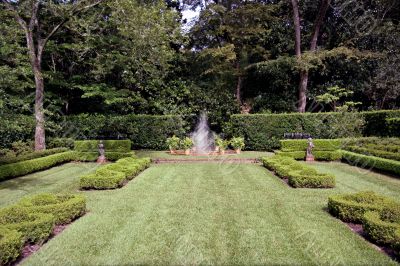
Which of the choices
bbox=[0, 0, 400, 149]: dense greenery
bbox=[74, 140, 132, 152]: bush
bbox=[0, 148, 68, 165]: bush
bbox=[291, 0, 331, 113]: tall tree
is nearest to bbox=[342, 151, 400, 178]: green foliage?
bbox=[0, 0, 400, 149]: dense greenery

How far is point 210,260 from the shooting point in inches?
208

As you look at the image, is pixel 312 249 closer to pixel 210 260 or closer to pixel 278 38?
pixel 210 260

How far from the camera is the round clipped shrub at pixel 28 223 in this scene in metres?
5.93

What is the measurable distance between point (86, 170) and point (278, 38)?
62.6ft

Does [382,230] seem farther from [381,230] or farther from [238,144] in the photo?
[238,144]

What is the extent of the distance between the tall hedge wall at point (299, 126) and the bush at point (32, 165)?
10.2 metres

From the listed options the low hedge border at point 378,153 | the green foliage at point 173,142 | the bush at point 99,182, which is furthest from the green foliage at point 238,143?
the bush at point 99,182

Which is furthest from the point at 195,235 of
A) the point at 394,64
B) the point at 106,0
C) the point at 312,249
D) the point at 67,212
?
the point at 394,64

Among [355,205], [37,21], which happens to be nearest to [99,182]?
[355,205]

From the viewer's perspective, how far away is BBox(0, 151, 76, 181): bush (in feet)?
40.5

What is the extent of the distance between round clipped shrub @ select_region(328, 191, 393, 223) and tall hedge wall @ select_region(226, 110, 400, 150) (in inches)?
517

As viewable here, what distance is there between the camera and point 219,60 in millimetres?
26188

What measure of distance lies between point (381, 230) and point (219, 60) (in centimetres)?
2163

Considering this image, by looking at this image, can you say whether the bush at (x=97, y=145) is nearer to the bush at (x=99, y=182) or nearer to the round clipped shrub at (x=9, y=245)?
the bush at (x=99, y=182)
